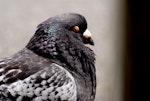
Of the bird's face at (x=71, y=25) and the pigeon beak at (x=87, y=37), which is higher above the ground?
the bird's face at (x=71, y=25)

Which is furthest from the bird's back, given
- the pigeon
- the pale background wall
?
the pale background wall

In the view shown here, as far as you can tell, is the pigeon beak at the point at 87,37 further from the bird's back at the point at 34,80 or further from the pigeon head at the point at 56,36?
the bird's back at the point at 34,80

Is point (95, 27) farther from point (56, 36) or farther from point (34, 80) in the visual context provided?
point (34, 80)

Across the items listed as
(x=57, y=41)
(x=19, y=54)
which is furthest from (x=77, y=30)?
(x=19, y=54)

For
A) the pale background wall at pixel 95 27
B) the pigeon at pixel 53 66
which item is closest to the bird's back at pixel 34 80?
the pigeon at pixel 53 66

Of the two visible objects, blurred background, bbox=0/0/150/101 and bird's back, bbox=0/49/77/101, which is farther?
blurred background, bbox=0/0/150/101

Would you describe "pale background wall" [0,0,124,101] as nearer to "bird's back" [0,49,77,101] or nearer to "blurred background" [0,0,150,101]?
"blurred background" [0,0,150,101]
